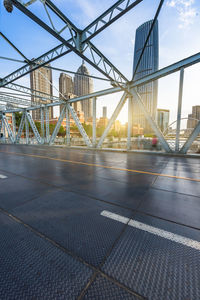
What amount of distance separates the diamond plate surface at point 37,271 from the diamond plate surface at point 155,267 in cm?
38

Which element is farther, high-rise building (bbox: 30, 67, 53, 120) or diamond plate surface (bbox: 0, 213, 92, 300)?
high-rise building (bbox: 30, 67, 53, 120)

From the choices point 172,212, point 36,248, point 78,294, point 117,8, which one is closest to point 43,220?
point 36,248

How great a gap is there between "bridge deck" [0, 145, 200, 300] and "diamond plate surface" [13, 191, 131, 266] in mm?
→ 13

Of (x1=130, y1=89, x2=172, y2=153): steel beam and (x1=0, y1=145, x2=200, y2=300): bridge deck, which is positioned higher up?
(x1=130, y1=89, x2=172, y2=153): steel beam

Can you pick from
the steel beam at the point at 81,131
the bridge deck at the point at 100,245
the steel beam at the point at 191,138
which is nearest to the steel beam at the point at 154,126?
the steel beam at the point at 191,138

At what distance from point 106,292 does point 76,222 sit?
1180mm

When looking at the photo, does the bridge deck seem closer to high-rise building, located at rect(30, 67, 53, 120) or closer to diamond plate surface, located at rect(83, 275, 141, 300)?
diamond plate surface, located at rect(83, 275, 141, 300)

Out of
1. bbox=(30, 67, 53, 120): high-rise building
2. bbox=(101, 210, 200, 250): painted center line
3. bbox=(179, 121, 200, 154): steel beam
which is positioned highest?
bbox=(30, 67, 53, 120): high-rise building

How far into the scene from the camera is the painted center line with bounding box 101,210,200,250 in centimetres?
187

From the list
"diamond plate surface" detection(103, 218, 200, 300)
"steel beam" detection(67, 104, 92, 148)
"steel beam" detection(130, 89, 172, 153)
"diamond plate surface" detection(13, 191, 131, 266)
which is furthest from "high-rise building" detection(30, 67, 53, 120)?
"diamond plate surface" detection(103, 218, 200, 300)

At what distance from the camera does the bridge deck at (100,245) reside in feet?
4.29

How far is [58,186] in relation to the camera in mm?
4039

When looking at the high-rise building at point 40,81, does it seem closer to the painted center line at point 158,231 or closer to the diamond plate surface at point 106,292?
→ the painted center line at point 158,231

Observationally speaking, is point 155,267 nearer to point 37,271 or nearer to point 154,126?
point 37,271
